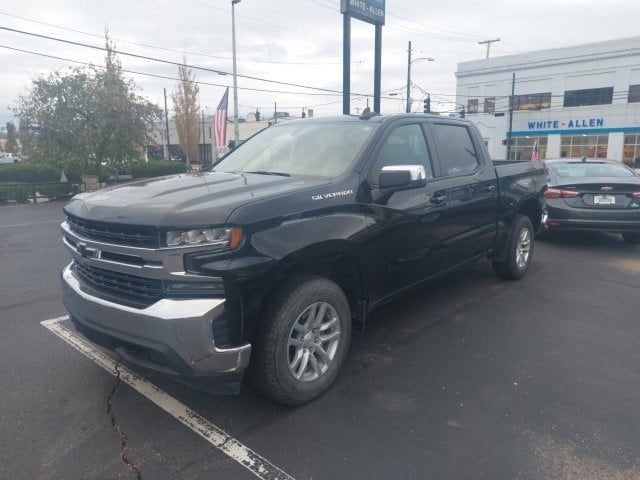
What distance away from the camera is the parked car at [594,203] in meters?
7.77

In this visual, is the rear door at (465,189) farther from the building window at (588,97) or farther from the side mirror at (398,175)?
the building window at (588,97)

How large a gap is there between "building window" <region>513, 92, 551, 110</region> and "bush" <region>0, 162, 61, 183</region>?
123 feet

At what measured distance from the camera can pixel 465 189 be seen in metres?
4.89

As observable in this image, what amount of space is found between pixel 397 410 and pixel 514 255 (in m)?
3.42

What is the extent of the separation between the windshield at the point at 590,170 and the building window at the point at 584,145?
35266 millimetres

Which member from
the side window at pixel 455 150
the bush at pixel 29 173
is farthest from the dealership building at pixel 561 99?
the side window at pixel 455 150

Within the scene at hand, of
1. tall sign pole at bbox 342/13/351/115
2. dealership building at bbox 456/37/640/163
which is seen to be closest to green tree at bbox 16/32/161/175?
tall sign pole at bbox 342/13/351/115

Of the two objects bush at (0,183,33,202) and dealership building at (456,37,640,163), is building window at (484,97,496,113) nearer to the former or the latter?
dealership building at (456,37,640,163)

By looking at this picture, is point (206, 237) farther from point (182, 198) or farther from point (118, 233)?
point (118, 233)

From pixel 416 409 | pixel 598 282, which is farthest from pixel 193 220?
pixel 598 282

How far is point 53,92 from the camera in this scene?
2086cm

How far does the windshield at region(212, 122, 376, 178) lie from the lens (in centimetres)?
394

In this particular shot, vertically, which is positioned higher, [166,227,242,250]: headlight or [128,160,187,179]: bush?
[166,227,242,250]: headlight

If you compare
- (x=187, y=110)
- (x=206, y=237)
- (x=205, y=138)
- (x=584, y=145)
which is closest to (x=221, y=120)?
(x=187, y=110)
